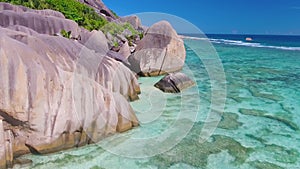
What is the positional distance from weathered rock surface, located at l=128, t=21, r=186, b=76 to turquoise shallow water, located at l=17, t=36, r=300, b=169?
9.26ft

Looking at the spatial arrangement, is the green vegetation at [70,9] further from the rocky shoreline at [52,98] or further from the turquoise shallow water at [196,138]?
the rocky shoreline at [52,98]

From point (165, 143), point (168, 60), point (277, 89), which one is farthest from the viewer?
point (168, 60)

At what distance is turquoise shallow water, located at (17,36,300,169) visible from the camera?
17.9ft

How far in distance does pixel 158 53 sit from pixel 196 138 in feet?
25.9

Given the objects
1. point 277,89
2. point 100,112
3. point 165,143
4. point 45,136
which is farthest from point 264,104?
point 45,136

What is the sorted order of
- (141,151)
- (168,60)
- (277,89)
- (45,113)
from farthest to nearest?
1. (168,60)
2. (277,89)
3. (141,151)
4. (45,113)

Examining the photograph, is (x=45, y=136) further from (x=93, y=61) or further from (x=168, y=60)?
(x=168, y=60)

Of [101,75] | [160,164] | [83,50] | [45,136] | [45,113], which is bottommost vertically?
[160,164]

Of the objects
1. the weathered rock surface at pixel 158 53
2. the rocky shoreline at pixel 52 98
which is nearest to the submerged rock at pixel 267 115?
the rocky shoreline at pixel 52 98

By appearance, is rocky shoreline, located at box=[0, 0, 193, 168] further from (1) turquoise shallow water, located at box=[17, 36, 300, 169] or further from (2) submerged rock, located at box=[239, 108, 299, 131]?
(2) submerged rock, located at box=[239, 108, 299, 131]

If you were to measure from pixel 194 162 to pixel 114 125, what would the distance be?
2.06m

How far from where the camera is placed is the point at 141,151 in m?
5.89

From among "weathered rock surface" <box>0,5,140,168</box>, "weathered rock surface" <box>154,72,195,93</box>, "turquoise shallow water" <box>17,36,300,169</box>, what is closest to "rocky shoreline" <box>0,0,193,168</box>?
"weathered rock surface" <box>0,5,140,168</box>

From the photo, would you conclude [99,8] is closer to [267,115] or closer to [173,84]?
[173,84]
